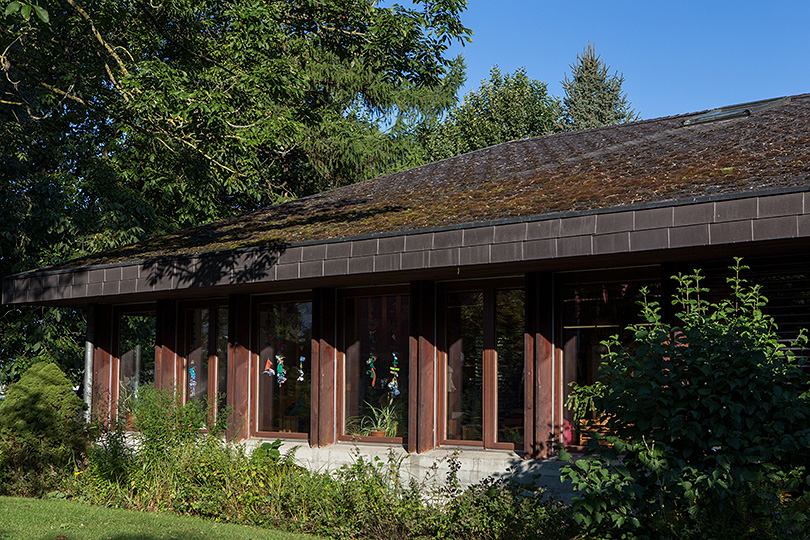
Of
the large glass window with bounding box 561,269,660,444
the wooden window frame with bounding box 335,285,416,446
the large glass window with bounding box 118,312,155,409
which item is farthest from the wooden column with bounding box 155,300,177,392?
the large glass window with bounding box 561,269,660,444

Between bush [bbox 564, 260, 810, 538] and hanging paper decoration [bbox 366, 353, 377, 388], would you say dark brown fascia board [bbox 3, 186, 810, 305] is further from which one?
→ hanging paper decoration [bbox 366, 353, 377, 388]

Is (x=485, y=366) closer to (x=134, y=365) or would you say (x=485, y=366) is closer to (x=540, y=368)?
(x=540, y=368)

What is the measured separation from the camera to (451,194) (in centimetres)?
1149

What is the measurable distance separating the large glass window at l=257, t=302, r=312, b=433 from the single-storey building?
26 mm

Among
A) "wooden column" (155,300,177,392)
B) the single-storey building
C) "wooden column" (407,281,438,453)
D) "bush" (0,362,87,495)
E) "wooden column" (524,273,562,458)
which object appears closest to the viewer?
the single-storey building

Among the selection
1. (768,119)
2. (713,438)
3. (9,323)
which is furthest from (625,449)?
(9,323)

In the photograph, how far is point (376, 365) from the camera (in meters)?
11.4

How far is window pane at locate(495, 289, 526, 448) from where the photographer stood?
1002 centimetres

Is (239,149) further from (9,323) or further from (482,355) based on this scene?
(9,323)

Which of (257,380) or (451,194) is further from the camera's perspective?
(257,380)

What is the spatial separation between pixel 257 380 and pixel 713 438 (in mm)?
7753

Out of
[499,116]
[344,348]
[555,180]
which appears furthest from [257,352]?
[499,116]

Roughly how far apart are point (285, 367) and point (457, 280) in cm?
306

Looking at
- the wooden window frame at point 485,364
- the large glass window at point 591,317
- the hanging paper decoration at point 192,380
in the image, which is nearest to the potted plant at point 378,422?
the wooden window frame at point 485,364
